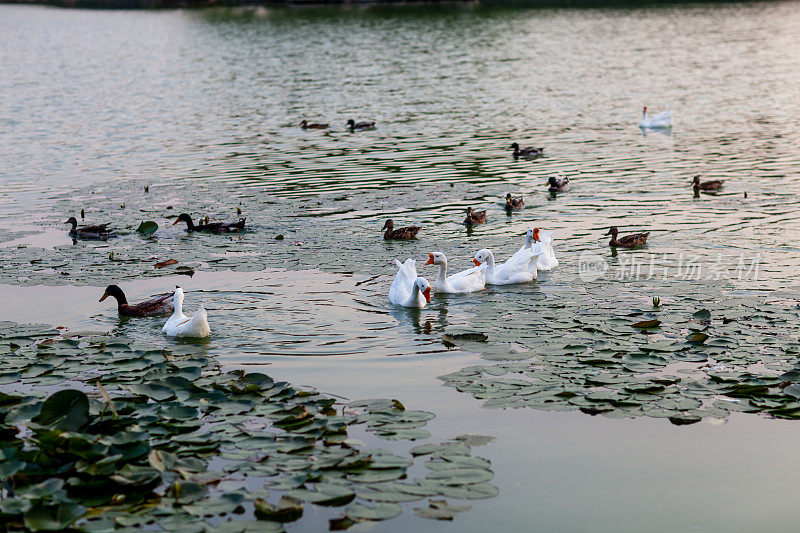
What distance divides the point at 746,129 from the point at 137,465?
2524 cm

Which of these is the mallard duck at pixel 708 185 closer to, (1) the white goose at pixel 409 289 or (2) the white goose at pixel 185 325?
(1) the white goose at pixel 409 289

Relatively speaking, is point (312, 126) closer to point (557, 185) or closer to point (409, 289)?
point (557, 185)

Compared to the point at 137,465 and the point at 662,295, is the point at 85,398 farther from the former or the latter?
the point at 662,295

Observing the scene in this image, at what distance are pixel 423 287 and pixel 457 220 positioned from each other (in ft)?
18.3

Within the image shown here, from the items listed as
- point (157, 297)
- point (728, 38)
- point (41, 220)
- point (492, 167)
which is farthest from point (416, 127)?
point (728, 38)

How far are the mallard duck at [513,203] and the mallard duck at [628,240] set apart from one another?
3248mm

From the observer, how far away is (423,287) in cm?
1253

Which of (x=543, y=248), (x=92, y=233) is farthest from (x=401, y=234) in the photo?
(x=92, y=233)

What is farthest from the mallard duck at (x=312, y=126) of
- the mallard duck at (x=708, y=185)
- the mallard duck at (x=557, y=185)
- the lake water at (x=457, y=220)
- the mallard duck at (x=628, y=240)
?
the mallard duck at (x=628, y=240)

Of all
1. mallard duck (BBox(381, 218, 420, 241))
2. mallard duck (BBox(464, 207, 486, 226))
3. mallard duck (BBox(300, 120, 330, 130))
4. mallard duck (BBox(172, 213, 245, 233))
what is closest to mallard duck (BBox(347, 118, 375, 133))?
mallard duck (BBox(300, 120, 330, 130))

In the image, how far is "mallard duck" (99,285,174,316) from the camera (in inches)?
489

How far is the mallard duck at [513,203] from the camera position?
1869cm
